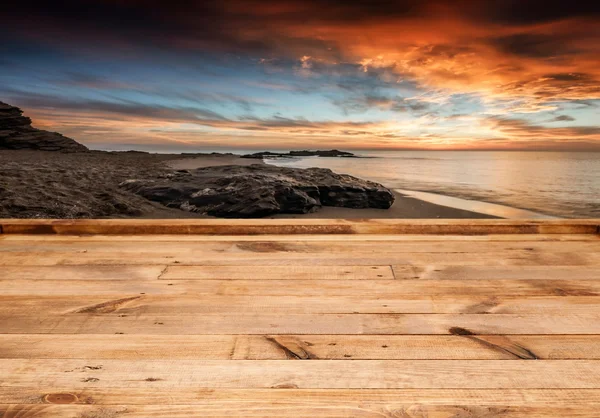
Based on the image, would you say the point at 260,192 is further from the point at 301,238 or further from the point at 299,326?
the point at 299,326

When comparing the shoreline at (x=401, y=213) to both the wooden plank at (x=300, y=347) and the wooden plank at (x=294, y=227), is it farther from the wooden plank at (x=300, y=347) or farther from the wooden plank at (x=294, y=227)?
the wooden plank at (x=300, y=347)

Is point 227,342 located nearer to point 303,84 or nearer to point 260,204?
point 260,204

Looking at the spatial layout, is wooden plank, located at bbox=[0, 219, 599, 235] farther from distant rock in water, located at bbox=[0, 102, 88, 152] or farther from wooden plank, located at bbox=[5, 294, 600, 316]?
distant rock in water, located at bbox=[0, 102, 88, 152]

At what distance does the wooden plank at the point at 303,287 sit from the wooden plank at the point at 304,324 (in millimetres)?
217

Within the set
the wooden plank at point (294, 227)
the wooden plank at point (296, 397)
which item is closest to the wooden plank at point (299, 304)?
the wooden plank at point (296, 397)

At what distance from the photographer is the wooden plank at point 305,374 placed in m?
1.09

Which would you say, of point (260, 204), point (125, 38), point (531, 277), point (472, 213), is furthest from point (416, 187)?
point (531, 277)

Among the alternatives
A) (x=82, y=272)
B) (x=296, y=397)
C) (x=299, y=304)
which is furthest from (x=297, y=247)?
(x=296, y=397)

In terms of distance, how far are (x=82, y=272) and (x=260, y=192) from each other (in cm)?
300

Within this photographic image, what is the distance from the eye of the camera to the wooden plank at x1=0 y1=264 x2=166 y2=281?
1925 millimetres

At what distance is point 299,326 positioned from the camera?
56.7 inches

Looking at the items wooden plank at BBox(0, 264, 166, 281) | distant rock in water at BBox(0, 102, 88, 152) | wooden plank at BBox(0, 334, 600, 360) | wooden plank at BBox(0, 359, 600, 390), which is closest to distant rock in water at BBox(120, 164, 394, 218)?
wooden plank at BBox(0, 264, 166, 281)

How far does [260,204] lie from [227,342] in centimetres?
344

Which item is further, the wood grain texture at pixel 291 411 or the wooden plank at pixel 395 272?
the wooden plank at pixel 395 272
